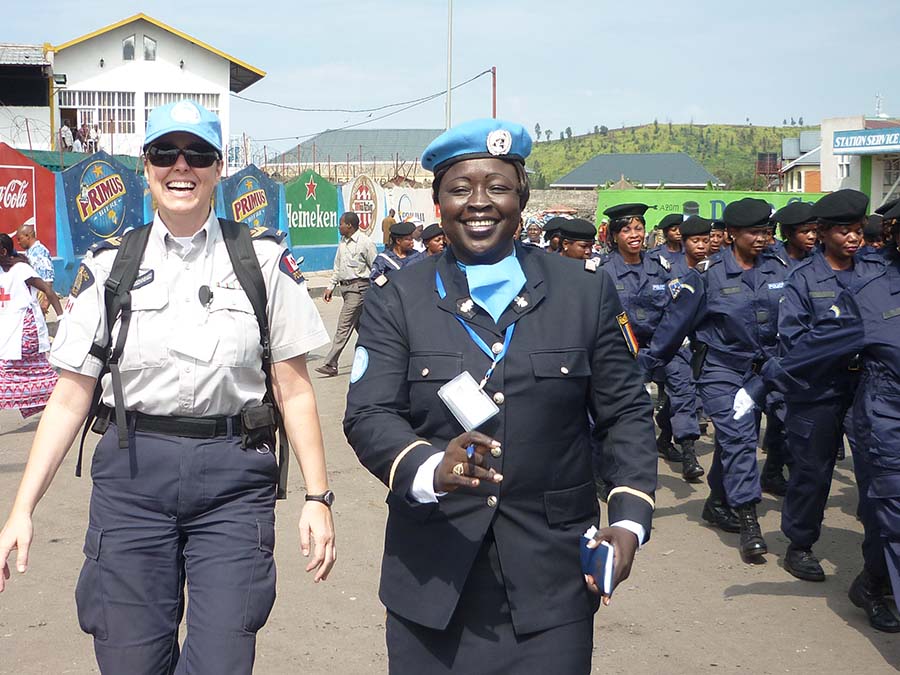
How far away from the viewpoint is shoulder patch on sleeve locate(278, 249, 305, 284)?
330cm

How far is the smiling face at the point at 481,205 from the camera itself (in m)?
2.70

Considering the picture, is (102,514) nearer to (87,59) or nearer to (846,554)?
(846,554)

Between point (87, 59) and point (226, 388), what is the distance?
46.5 meters

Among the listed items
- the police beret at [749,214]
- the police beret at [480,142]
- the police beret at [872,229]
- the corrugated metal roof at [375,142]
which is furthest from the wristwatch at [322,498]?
the corrugated metal roof at [375,142]

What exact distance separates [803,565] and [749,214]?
2.39 m

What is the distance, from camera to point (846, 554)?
6.57 m

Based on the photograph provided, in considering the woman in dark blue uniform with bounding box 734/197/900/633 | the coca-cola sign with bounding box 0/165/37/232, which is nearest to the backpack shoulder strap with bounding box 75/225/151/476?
the woman in dark blue uniform with bounding box 734/197/900/633

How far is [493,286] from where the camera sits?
2.74 meters

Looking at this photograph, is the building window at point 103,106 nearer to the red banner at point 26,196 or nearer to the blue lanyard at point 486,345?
the red banner at point 26,196

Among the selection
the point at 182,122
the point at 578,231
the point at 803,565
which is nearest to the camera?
the point at 182,122

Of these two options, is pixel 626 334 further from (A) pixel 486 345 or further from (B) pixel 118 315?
(B) pixel 118 315

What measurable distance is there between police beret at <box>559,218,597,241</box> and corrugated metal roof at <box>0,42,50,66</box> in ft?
104

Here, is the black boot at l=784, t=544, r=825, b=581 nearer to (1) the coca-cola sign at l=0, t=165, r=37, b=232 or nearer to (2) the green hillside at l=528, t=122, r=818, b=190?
(1) the coca-cola sign at l=0, t=165, r=37, b=232

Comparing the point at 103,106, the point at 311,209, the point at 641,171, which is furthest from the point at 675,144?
the point at 311,209
